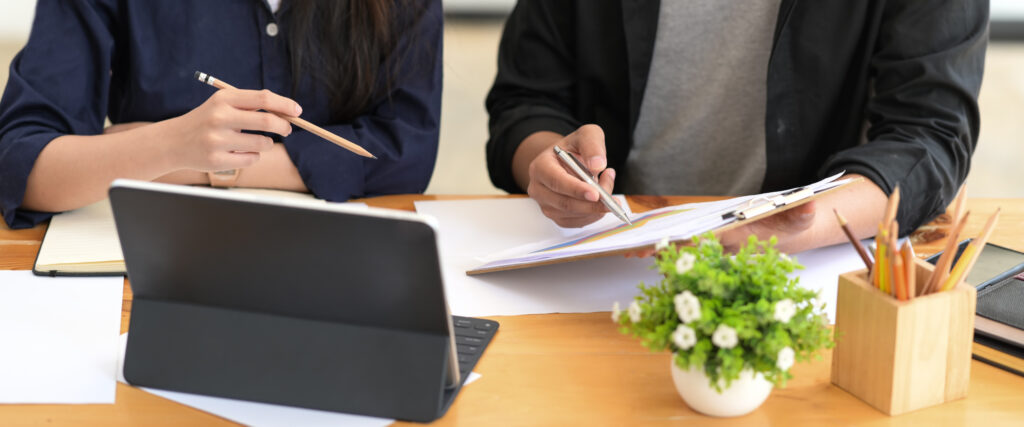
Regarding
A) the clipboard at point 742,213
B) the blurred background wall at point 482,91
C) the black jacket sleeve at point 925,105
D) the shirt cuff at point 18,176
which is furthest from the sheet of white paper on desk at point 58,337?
the blurred background wall at point 482,91

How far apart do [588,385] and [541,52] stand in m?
0.95

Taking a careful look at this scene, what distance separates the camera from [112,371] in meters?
0.77

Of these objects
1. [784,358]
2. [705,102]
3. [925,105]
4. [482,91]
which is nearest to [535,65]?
[705,102]

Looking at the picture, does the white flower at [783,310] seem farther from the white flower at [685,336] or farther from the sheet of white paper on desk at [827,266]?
the sheet of white paper on desk at [827,266]

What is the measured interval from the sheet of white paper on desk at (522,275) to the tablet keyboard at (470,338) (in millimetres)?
31

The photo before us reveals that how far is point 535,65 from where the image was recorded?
1.61 metres

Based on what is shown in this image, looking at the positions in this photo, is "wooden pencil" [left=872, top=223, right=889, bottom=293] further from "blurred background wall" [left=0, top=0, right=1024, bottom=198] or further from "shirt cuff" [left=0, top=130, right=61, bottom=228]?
"blurred background wall" [left=0, top=0, right=1024, bottom=198]

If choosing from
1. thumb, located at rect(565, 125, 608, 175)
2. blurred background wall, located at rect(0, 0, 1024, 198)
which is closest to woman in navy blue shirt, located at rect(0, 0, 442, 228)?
thumb, located at rect(565, 125, 608, 175)

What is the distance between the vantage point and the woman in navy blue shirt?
114 cm

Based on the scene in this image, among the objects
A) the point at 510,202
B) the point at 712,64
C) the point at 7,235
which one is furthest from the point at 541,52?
the point at 7,235

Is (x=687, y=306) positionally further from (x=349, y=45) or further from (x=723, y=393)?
(x=349, y=45)

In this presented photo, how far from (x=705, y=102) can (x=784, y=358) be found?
3.20ft

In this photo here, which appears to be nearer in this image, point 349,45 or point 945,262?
point 945,262

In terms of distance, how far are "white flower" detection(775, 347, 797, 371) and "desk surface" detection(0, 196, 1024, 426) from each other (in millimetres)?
80
